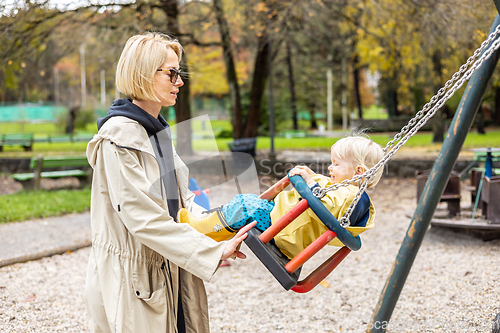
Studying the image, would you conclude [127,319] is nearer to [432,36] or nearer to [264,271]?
[264,271]

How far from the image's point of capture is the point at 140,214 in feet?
5.90

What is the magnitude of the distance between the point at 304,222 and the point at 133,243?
76cm

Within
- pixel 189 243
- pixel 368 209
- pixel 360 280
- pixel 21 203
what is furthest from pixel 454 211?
pixel 21 203

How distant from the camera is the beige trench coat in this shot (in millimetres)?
1805

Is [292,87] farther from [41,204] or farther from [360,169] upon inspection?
[360,169]

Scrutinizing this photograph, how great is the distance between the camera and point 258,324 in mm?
3764

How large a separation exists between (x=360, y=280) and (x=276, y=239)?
120 inches

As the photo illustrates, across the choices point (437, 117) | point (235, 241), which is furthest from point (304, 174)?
point (437, 117)

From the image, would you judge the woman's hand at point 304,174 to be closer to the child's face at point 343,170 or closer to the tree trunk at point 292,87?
the child's face at point 343,170

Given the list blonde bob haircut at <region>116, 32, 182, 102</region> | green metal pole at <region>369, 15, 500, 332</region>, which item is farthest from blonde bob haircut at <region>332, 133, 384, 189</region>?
blonde bob haircut at <region>116, 32, 182, 102</region>

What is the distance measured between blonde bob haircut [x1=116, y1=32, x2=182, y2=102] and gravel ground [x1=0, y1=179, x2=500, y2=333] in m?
2.44

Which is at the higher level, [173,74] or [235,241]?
[173,74]

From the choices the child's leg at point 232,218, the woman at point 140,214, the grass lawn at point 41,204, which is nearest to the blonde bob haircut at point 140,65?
the woman at point 140,214

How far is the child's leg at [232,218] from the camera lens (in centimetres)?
194
